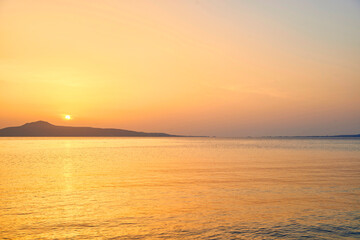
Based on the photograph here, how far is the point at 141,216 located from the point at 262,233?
5.81 metres

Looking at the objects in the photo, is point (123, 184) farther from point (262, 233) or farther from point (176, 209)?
point (262, 233)

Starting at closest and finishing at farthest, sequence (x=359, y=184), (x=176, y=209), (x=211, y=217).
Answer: (x=211, y=217) < (x=176, y=209) < (x=359, y=184)

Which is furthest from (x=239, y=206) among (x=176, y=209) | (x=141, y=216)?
(x=141, y=216)

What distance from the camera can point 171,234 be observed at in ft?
44.3

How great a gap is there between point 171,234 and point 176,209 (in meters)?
4.01

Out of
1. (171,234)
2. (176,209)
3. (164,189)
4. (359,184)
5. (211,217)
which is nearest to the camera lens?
(171,234)

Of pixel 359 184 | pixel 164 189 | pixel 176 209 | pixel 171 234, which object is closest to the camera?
pixel 171 234

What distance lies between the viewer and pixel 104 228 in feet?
46.6

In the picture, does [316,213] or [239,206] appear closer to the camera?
[316,213]

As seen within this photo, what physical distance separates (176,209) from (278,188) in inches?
373

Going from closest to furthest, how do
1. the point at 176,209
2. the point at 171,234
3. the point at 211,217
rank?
the point at 171,234
the point at 211,217
the point at 176,209

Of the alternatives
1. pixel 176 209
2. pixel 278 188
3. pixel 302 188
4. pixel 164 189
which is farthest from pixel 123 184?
pixel 302 188

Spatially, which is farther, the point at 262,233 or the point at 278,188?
the point at 278,188

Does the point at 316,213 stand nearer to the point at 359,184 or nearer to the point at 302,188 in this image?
the point at 302,188
